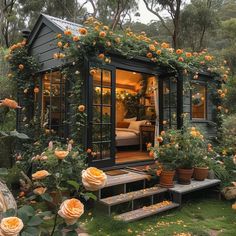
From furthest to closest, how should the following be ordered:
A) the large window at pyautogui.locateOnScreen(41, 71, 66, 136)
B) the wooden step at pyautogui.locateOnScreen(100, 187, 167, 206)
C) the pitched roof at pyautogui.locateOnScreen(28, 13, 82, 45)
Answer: the large window at pyautogui.locateOnScreen(41, 71, 66, 136)
the pitched roof at pyautogui.locateOnScreen(28, 13, 82, 45)
the wooden step at pyautogui.locateOnScreen(100, 187, 167, 206)

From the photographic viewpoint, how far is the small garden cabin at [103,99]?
453 cm

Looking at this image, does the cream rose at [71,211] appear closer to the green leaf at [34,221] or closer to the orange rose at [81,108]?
the green leaf at [34,221]

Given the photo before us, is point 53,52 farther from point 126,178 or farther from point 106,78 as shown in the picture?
point 126,178

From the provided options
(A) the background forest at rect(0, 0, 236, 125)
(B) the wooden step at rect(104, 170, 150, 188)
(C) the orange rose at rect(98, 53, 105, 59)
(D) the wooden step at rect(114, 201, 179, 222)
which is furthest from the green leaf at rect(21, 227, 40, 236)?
(A) the background forest at rect(0, 0, 236, 125)

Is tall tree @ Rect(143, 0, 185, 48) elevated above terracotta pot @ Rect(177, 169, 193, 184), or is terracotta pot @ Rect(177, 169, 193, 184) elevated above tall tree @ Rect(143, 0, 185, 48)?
tall tree @ Rect(143, 0, 185, 48)

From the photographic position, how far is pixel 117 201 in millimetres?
3684

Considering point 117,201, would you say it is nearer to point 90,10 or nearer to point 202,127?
point 202,127

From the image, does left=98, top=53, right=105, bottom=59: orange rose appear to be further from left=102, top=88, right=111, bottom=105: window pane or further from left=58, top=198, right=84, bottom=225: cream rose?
left=58, top=198, right=84, bottom=225: cream rose

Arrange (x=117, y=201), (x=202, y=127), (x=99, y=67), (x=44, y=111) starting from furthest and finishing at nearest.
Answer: (x=202, y=127)
(x=44, y=111)
(x=99, y=67)
(x=117, y=201)

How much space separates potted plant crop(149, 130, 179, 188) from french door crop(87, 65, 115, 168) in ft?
2.83

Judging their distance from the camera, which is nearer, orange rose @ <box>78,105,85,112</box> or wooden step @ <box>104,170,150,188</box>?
wooden step @ <box>104,170,150,188</box>

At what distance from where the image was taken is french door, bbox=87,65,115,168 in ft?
14.6

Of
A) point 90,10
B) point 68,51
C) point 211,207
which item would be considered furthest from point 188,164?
point 90,10

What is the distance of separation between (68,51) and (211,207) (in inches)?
142
